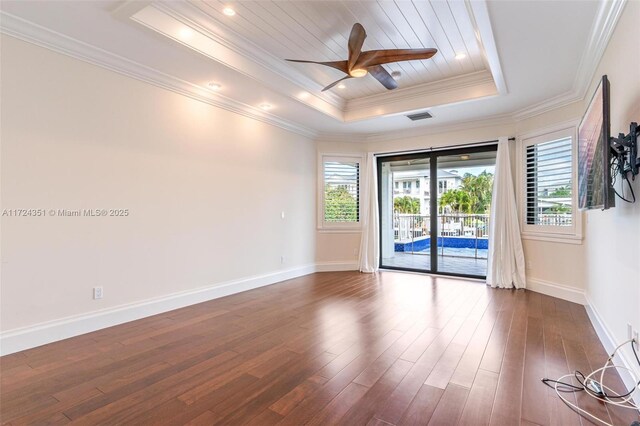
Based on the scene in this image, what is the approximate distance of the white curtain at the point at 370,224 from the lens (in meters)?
6.42

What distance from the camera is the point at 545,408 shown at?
195 cm

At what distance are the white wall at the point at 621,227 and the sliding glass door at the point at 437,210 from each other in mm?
2575

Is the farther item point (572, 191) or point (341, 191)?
point (341, 191)

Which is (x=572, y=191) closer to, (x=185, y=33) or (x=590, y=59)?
(x=590, y=59)

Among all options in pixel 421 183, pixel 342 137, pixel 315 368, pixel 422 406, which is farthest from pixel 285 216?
pixel 422 406

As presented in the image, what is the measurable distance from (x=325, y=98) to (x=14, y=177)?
3.83 m

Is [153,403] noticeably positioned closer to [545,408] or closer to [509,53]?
[545,408]

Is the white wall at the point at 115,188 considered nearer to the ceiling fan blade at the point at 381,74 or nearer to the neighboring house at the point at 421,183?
the ceiling fan blade at the point at 381,74

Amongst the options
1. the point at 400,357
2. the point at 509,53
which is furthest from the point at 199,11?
the point at 400,357

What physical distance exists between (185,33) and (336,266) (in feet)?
15.6

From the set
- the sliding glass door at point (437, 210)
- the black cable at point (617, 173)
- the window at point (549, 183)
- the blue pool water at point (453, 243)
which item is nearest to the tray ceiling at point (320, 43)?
the window at point (549, 183)

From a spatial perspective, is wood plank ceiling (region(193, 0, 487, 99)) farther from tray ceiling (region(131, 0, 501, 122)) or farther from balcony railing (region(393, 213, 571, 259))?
balcony railing (region(393, 213, 571, 259))

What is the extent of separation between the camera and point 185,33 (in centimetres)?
302

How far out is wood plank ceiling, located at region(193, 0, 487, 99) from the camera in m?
2.95
